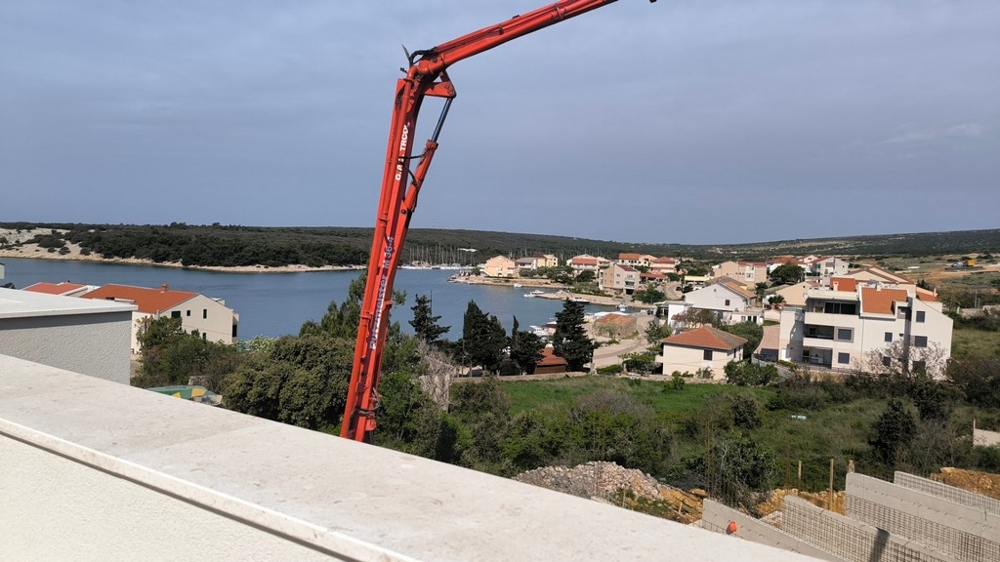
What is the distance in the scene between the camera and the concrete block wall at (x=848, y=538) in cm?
280

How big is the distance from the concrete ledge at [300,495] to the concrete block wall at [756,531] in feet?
5.55

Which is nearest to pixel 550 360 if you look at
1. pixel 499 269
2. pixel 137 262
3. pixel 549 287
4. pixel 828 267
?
pixel 828 267

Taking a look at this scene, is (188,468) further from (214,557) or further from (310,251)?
(310,251)

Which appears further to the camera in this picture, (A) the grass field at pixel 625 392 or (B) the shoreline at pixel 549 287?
(B) the shoreline at pixel 549 287

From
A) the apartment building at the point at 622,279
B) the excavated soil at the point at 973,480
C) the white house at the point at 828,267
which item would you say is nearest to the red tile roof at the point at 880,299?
the excavated soil at the point at 973,480

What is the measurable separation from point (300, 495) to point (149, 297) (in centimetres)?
2918

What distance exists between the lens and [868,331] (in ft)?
Result: 76.4

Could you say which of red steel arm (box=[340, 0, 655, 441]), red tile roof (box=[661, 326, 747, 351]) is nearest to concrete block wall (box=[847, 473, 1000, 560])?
red steel arm (box=[340, 0, 655, 441])

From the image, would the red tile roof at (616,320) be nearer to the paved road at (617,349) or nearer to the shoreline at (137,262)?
the paved road at (617,349)

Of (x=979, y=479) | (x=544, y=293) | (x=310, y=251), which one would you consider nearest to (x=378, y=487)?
(x=979, y=479)

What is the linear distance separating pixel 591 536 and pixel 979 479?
10.0 meters

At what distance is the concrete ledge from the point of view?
883 mm

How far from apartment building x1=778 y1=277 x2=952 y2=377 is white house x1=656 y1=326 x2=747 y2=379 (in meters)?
2.03

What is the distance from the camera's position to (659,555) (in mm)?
842
